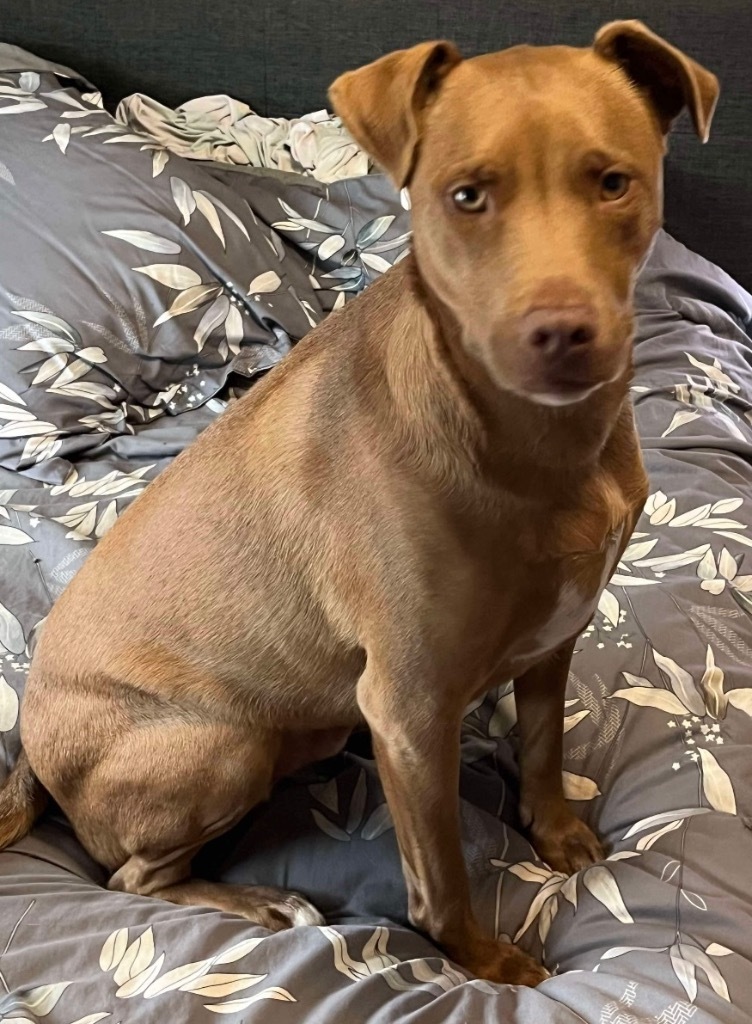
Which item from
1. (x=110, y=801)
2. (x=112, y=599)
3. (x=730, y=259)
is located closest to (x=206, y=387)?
(x=112, y=599)

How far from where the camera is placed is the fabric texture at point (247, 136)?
2602mm

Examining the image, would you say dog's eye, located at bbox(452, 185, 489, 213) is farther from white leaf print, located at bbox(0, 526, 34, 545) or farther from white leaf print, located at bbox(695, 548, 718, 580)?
white leaf print, located at bbox(0, 526, 34, 545)

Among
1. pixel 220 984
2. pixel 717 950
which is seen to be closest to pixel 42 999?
pixel 220 984

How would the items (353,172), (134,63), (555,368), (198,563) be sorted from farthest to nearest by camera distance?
(134,63) < (353,172) < (198,563) < (555,368)

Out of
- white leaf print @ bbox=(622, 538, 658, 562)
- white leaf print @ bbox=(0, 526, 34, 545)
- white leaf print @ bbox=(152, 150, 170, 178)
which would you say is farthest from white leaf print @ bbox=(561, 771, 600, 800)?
white leaf print @ bbox=(152, 150, 170, 178)

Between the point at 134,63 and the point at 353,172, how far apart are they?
799mm

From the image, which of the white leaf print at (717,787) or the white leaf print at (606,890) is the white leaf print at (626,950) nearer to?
the white leaf print at (606,890)

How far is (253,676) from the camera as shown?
1.35 metres

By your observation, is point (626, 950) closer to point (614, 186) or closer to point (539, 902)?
point (539, 902)

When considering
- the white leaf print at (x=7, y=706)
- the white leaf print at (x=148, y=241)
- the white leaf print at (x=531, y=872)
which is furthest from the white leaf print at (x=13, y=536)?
the white leaf print at (x=531, y=872)

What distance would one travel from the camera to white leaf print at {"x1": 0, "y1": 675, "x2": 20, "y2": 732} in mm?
1585

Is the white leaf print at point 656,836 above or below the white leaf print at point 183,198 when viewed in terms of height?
below

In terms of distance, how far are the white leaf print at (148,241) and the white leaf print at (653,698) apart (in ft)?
4.68

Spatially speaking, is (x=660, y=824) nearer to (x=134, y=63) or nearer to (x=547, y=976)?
(x=547, y=976)
